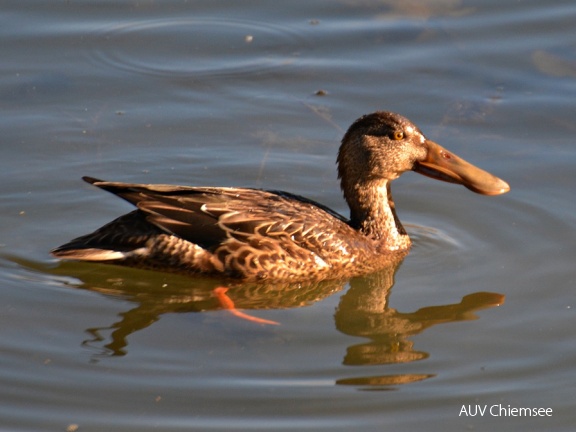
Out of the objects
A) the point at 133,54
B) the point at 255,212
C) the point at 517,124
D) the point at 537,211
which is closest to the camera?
the point at 255,212

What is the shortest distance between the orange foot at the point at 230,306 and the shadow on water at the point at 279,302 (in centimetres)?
3

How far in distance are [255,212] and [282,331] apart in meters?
1.02

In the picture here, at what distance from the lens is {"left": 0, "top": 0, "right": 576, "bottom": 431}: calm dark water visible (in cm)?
680

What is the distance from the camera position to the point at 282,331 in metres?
7.55

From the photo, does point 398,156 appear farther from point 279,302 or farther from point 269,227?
point 279,302

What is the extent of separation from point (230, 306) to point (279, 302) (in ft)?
1.19

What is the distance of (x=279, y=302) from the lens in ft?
26.4

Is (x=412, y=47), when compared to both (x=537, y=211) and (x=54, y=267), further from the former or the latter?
(x=54, y=267)

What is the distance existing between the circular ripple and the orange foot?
11.2 feet

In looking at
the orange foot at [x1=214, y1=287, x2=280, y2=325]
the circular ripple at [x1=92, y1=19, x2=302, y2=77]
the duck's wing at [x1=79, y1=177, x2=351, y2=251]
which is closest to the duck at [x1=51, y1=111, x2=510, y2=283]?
the duck's wing at [x1=79, y1=177, x2=351, y2=251]

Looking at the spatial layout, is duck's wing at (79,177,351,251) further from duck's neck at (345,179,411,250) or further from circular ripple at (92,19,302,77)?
circular ripple at (92,19,302,77)

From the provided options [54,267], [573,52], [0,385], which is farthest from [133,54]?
[0,385]

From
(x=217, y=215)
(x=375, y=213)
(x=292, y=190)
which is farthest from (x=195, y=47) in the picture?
(x=217, y=215)

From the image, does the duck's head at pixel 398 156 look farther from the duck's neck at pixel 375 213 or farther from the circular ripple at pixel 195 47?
the circular ripple at pixel 195 47
